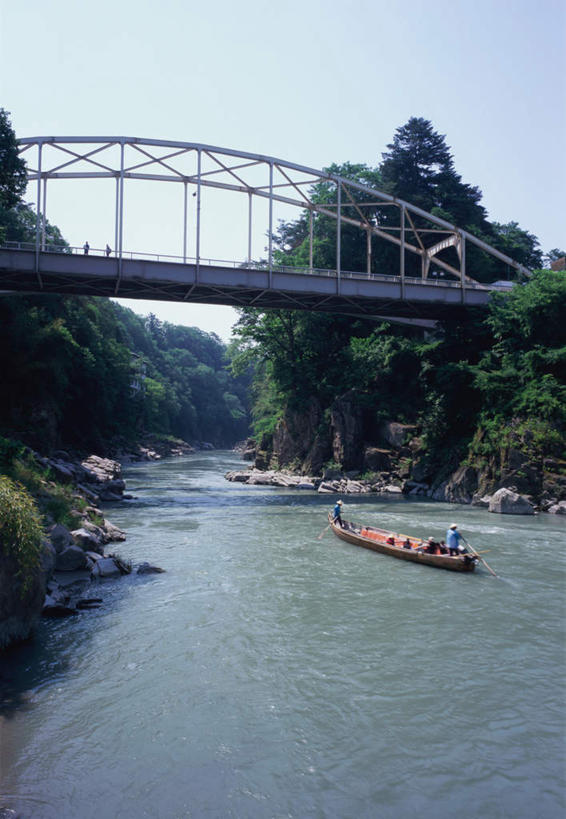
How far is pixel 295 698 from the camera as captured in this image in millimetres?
8117

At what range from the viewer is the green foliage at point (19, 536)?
8812 millimetres

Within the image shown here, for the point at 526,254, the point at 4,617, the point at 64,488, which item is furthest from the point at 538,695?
the point at 526,254

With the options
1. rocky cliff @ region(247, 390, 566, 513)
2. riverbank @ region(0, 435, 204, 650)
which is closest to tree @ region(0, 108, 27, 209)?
riverbank @ region(0, 435, 204, 650)

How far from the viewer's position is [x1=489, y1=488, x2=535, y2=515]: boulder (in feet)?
80.9

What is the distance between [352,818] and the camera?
571 centimetres

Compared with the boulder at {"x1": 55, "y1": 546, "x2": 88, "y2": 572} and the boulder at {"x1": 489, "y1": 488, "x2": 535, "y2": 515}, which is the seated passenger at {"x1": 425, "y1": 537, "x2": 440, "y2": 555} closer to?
the boulder at {"x1": 55, "y1": 546, "x2": 88, "y2": 572}

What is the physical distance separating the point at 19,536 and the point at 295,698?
4951 millimetres

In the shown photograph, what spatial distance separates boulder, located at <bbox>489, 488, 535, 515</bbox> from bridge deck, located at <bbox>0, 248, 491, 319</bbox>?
14893 mm

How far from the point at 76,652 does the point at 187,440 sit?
95.1m

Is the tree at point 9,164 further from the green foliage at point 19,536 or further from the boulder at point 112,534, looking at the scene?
the green foliage at point 19,536

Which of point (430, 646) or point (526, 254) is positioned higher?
point (526, 254)

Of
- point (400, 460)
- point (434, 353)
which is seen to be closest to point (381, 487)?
point (400, 460)

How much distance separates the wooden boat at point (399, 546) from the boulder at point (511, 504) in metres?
8.93

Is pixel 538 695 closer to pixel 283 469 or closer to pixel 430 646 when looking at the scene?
pixel 430 646
